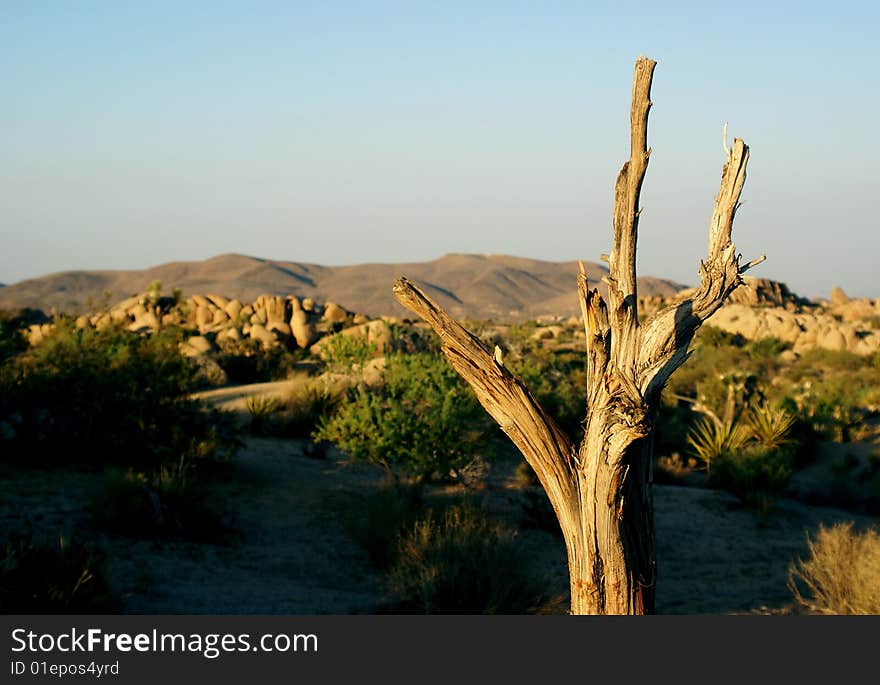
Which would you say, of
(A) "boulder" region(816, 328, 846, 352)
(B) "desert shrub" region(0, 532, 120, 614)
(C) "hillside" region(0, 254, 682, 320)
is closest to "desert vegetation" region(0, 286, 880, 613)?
(B) "desert shrub" region(0, 532, 120, 614)

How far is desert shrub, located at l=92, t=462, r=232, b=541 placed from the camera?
11.1m

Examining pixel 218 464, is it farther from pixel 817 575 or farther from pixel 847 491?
pixel 847 491

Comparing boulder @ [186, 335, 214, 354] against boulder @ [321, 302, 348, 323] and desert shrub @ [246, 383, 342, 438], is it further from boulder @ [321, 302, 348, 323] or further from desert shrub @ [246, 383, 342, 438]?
desert shrub @ [246, 383, 342, 438]

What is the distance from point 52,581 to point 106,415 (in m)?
6.76

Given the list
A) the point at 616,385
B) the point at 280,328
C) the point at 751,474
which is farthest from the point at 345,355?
the point at 616,385

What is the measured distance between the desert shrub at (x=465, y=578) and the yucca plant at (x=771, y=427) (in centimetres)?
1140

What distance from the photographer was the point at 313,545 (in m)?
11.9

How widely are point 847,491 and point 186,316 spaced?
31.2m

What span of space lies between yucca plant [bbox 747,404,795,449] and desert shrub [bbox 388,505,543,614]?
11.4 metres

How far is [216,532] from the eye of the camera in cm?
1170

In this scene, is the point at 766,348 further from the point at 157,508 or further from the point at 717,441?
the point at 157,508

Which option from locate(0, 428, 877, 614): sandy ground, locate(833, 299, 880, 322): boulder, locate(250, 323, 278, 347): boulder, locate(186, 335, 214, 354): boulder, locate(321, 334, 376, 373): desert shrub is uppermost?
locate(833, 299, 880, 322): boulder

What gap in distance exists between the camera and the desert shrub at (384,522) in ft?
37.5

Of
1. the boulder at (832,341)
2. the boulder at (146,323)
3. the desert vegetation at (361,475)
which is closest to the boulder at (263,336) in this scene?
the boulder at (146,323)
